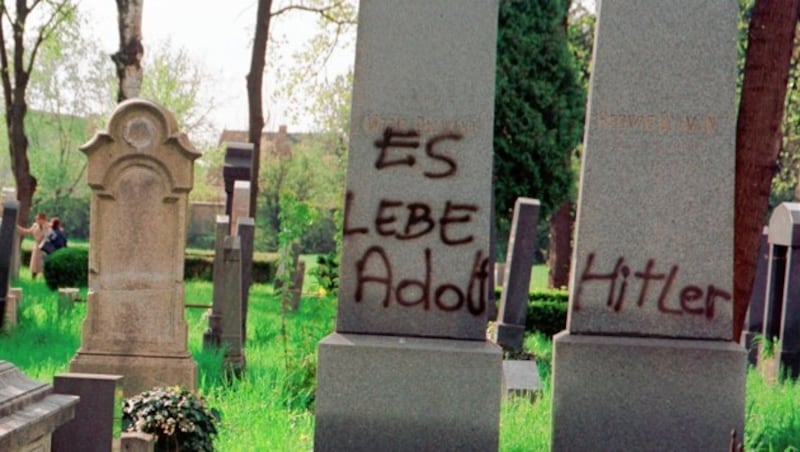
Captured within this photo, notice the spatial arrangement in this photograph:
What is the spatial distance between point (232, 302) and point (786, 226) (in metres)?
5.92

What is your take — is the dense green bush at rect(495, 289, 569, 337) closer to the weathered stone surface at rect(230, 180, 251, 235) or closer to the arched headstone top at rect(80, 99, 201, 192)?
the weathered stone surface at rect(230, 180, 251, 235)

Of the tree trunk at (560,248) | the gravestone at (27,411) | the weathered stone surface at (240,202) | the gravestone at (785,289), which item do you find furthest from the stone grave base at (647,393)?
the tree trunk at (560,248)

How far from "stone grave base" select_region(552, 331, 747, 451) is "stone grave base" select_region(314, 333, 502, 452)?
0.46m

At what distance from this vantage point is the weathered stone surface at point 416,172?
23.0 ft

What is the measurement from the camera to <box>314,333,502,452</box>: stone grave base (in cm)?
688

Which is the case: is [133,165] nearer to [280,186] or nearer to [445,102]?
[445,102]

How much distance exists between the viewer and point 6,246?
14805mm

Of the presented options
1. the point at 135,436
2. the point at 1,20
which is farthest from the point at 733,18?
the point at 1,20

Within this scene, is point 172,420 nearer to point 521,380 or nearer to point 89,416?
point 89,416

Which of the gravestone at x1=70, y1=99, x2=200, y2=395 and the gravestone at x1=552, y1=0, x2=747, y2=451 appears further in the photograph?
the gravestone at x1=70, y1=99, x2=200, y2=395

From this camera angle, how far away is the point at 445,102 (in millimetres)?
7035

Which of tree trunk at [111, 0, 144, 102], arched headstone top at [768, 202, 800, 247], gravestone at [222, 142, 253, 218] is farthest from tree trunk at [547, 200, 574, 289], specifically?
arched headstone top at [768, 202, 800, 247]

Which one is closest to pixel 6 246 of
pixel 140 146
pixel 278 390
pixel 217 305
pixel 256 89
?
pixel 217 305

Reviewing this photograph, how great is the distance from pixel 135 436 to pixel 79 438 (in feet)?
2.06
